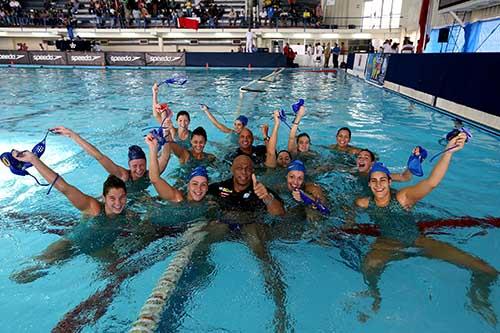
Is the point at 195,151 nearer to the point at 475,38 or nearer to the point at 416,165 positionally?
the point at 416,165

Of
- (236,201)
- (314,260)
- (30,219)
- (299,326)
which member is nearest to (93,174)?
(30,219)

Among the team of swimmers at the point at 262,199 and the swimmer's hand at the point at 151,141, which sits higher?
the swimmer's hand at the point at 151,141

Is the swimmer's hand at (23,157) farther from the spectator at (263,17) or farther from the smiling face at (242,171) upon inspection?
the spectator at (263,17)

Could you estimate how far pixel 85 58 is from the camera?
2786 cm

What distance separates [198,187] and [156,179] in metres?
0.47

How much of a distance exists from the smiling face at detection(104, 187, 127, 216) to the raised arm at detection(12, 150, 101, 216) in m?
0.15

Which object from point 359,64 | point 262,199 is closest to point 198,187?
point 262,199

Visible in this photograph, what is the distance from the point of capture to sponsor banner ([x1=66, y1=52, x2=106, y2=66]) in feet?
90.9

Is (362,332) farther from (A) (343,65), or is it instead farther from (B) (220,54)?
(A) (343,65)

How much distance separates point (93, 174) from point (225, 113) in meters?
6.29

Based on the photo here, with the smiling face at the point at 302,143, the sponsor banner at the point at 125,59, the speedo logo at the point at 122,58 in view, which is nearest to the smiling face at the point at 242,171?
the smiling face at the point at 302,143

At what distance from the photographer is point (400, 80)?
49.4ft

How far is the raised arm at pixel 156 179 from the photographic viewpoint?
3.74 m

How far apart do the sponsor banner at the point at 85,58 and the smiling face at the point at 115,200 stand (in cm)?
2742
